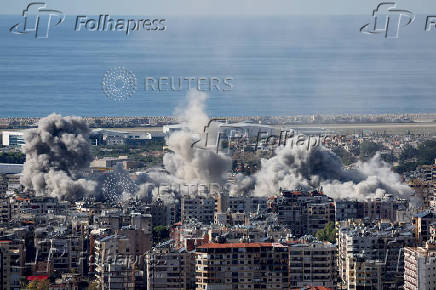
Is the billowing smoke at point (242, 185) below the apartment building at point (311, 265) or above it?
above

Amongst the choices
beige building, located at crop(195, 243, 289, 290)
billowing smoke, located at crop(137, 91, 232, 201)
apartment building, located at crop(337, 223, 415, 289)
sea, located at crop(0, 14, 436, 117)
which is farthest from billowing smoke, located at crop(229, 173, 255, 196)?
sea, located at crop(0, 14, 436, 117)

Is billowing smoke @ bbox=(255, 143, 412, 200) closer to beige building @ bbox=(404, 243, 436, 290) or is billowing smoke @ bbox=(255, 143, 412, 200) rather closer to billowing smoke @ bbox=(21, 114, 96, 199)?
billowing smoke @ bbox=(21, 114, 96, 199)

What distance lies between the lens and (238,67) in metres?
103

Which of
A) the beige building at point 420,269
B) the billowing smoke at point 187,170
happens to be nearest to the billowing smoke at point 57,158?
the billowing smoke at point 187,170

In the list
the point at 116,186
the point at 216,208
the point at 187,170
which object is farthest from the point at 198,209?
the point at 187,170

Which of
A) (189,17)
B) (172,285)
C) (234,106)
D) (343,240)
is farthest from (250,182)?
(189,17)

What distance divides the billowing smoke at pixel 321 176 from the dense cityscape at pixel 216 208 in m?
0.06

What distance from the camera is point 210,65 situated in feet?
332

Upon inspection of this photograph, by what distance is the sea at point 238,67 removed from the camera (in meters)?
87.6

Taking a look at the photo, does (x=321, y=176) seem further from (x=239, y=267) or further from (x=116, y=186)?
(x=239, y=267)

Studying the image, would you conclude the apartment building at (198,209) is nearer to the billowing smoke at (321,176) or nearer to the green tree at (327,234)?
the billowing smoke at (321,176)

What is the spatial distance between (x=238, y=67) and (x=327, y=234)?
207 feet

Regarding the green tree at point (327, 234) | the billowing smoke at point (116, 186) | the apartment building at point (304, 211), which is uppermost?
the billowing smoke at point (116, 186)

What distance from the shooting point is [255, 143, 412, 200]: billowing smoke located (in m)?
49.6
